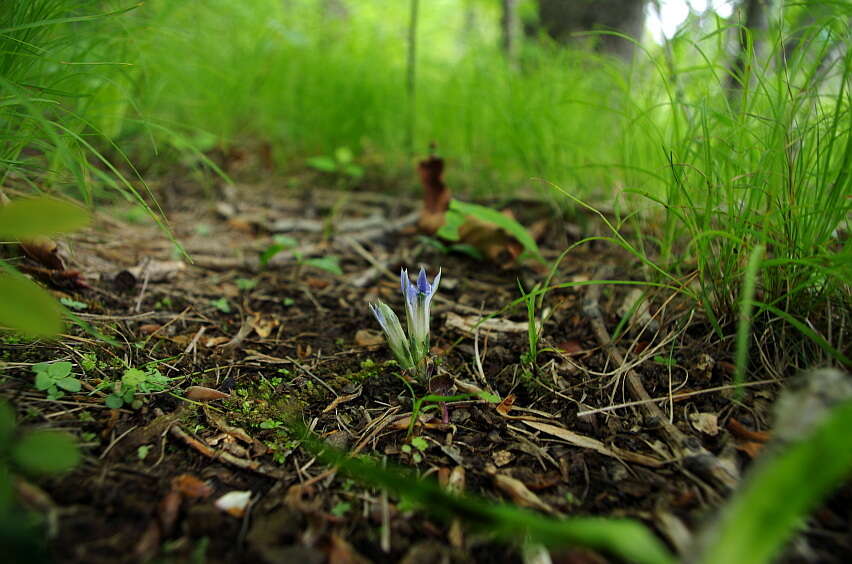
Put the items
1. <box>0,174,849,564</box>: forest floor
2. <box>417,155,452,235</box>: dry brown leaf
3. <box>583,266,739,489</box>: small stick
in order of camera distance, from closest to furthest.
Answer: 1. <box>0,174,849,564</box>: forest floor
2. <box>583,266,739,489</box>: small stick
3. <box>417,155,452,235</box>: dry brown leaf

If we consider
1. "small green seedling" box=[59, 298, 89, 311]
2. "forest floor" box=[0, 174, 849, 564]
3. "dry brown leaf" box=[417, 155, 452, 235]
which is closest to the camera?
"forest floor" box=[0, 174, 849, 564]

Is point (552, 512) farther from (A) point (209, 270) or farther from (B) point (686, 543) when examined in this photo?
(A) point (209, 270)

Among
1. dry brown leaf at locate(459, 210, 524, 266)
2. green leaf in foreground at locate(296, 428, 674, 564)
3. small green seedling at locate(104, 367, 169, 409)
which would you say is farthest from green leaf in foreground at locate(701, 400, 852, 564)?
dry brown leaf at locate(459, 210, 524, 266)

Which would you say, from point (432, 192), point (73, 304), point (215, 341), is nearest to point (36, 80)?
point (73, 304)

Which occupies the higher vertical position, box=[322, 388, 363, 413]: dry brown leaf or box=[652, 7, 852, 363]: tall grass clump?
box=[652, 7, 852, 363]: tall grass clump

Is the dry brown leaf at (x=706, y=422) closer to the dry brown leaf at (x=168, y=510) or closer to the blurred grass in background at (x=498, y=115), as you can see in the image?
the blurred grass in background at (x=498, y=115)

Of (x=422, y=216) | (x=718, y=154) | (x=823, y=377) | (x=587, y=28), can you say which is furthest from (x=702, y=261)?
(x=587, y=28)

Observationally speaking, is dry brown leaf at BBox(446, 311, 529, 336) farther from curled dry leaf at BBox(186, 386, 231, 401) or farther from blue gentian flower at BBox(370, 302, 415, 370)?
curled dry leaf at BBox(186, 386, 231, 401)
